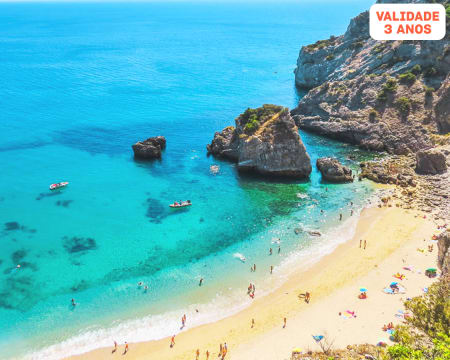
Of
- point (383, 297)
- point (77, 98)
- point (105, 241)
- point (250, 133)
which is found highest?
point (77, 98)

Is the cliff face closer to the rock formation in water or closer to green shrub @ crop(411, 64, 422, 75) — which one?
green shrub @ crop(411, 64, 422, 75)

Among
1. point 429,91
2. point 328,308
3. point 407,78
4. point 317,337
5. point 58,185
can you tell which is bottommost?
point 317,337

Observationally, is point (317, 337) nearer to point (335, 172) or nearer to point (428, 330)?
point (428, 330)

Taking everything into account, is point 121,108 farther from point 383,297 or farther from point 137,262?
point 383,297

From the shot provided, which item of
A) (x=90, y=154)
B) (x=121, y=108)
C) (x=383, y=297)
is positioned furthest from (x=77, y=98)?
(x=383, y=297)

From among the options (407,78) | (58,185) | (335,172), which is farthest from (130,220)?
(407,78)
